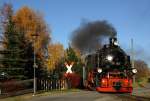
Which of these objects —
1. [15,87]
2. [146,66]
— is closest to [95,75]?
[15,87]

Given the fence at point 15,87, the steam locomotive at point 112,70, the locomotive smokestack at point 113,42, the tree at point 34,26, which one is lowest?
the fence at point 15,87

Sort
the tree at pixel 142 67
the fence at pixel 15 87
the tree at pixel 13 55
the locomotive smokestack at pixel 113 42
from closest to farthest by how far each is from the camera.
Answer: the locomotive smokestack at pixel 113 42
the fence at pixel 15 87
the tree at pixel 13 55
the tree at pixel 142 67

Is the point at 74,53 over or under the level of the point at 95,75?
over

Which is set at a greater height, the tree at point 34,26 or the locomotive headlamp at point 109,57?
the tree at point 34,26

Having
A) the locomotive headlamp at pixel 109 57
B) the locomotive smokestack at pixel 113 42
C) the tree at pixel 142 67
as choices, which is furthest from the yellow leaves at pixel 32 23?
the tree at pixel 142 67

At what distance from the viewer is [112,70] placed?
30.5 metres

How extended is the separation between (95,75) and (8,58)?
13.8 meters

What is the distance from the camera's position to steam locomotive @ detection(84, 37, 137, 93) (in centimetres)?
2950

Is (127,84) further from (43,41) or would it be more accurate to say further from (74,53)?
(74,53)

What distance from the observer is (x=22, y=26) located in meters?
56.8

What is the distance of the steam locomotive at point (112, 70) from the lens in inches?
1161

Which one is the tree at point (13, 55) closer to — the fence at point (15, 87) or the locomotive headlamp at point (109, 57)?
the fence at point (15, 87)

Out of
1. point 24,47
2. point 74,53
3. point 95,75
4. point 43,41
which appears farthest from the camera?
point 74,53

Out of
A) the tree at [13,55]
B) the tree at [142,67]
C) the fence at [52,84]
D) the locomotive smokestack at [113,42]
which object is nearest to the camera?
the locomotive smokestack at [113,42]
